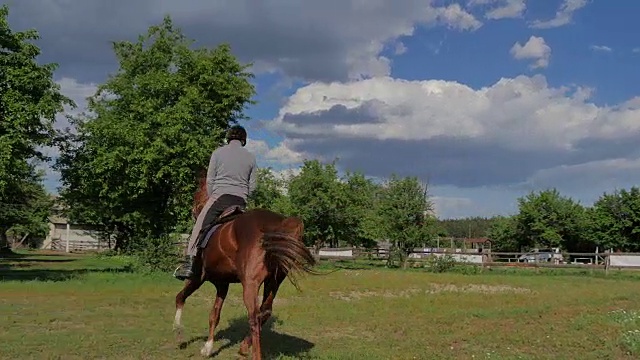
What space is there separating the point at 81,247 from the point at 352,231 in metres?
51.4

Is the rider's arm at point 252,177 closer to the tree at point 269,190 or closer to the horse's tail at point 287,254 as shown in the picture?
the horse's tail at point 287,254

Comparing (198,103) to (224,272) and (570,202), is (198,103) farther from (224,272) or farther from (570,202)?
(570,202)

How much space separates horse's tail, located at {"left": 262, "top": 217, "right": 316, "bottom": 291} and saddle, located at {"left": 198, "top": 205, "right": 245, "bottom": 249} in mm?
1265

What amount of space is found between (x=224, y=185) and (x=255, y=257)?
1648mm

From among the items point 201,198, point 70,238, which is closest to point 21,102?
point 201,198

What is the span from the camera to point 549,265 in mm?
37594

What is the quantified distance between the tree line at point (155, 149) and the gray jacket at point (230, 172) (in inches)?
580

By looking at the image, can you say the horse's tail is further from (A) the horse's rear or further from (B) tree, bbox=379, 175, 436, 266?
(B) tree, bbox=379, 175, 436, 266

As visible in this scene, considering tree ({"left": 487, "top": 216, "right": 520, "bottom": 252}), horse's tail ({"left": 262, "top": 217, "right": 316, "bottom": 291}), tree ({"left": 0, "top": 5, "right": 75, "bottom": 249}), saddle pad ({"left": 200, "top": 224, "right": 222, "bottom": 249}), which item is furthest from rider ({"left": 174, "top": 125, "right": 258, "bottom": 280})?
tree ({"left": 487, "top": 216, "right": 520, "bottom": 252})

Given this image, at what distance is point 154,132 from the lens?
2714cm

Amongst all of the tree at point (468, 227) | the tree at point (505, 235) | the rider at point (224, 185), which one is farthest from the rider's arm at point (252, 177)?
the tree at point (468, 227)

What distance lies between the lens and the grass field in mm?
Result: 8914

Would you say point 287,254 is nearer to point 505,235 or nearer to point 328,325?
point 328,325

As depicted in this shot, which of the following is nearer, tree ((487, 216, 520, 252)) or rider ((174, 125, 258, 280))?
rider ((174, 125, 258, 280))
